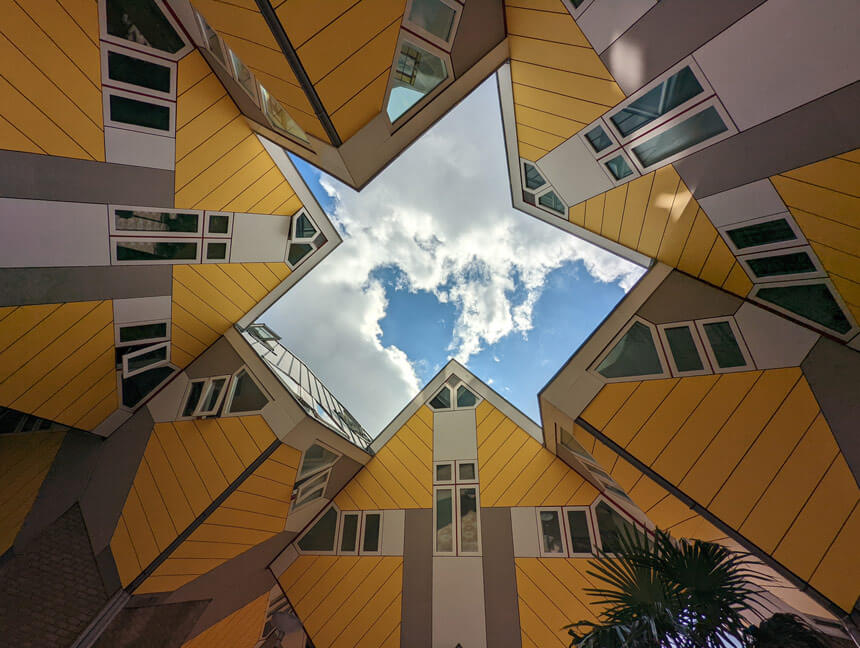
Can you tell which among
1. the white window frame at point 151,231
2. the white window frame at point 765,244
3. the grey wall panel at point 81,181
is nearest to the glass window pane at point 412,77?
→ the grey wall panel at point 81,181

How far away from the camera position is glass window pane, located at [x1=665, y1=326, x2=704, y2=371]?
549 centimetres

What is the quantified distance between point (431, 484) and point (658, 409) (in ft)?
20.0

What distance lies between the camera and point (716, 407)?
5133mm

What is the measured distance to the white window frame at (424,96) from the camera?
452 cm

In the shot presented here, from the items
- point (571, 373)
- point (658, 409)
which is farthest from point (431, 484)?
point (658, 409)

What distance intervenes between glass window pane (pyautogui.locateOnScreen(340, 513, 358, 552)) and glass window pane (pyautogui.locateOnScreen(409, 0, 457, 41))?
34.8ft

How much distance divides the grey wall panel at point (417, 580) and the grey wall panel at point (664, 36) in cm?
984

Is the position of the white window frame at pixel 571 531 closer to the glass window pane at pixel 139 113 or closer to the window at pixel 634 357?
the window at pixel 634 357

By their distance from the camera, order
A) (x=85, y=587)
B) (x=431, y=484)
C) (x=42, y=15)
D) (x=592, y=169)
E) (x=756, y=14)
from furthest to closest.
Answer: (x=431, y=484)
(x=592, y=169)
(x=85, y=587)
(x=42, y=15)
(x=756, y=14)

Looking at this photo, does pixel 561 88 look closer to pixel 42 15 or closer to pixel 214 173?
pixel 214 173

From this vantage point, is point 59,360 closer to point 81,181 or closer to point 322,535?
point 81,181

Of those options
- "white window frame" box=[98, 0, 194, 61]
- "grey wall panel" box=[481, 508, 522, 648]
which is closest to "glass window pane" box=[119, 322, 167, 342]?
"white window frame" box=[98, 0, 194, 61]

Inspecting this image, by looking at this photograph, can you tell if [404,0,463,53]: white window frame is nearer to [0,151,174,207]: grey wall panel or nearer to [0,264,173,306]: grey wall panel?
[0,151,174,207]: grey wall panel

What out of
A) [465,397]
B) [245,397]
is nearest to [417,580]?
[465,397]
